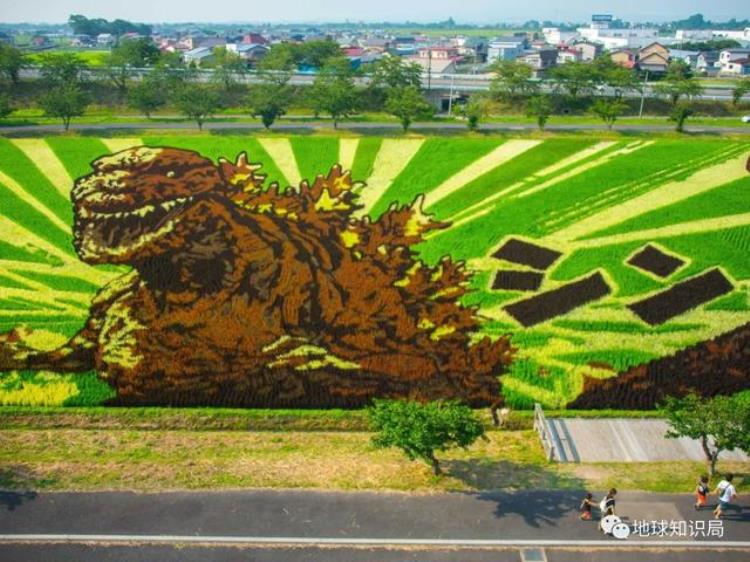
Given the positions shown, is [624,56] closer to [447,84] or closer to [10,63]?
[447,84]

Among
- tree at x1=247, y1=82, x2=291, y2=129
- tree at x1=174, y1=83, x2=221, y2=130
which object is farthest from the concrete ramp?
tree at x1=174, y1=83, x2=221, y2=130

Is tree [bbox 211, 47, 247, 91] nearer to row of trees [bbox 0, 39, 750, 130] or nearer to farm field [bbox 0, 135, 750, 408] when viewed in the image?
row of trees [bbox 0, 39, 750, 130]

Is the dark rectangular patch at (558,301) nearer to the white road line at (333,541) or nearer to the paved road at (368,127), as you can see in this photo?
the white road line at (333,541)

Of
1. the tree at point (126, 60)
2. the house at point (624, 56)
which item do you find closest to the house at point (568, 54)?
the house at point (624, 56)

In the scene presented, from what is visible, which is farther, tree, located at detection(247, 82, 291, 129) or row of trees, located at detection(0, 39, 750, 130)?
row of trees, located at detection(0, 39, 750, 130)

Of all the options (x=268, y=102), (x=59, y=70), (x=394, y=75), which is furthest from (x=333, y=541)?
(x=59, y=70)

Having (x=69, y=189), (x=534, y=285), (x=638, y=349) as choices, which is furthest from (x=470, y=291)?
(x=69, y=189)
